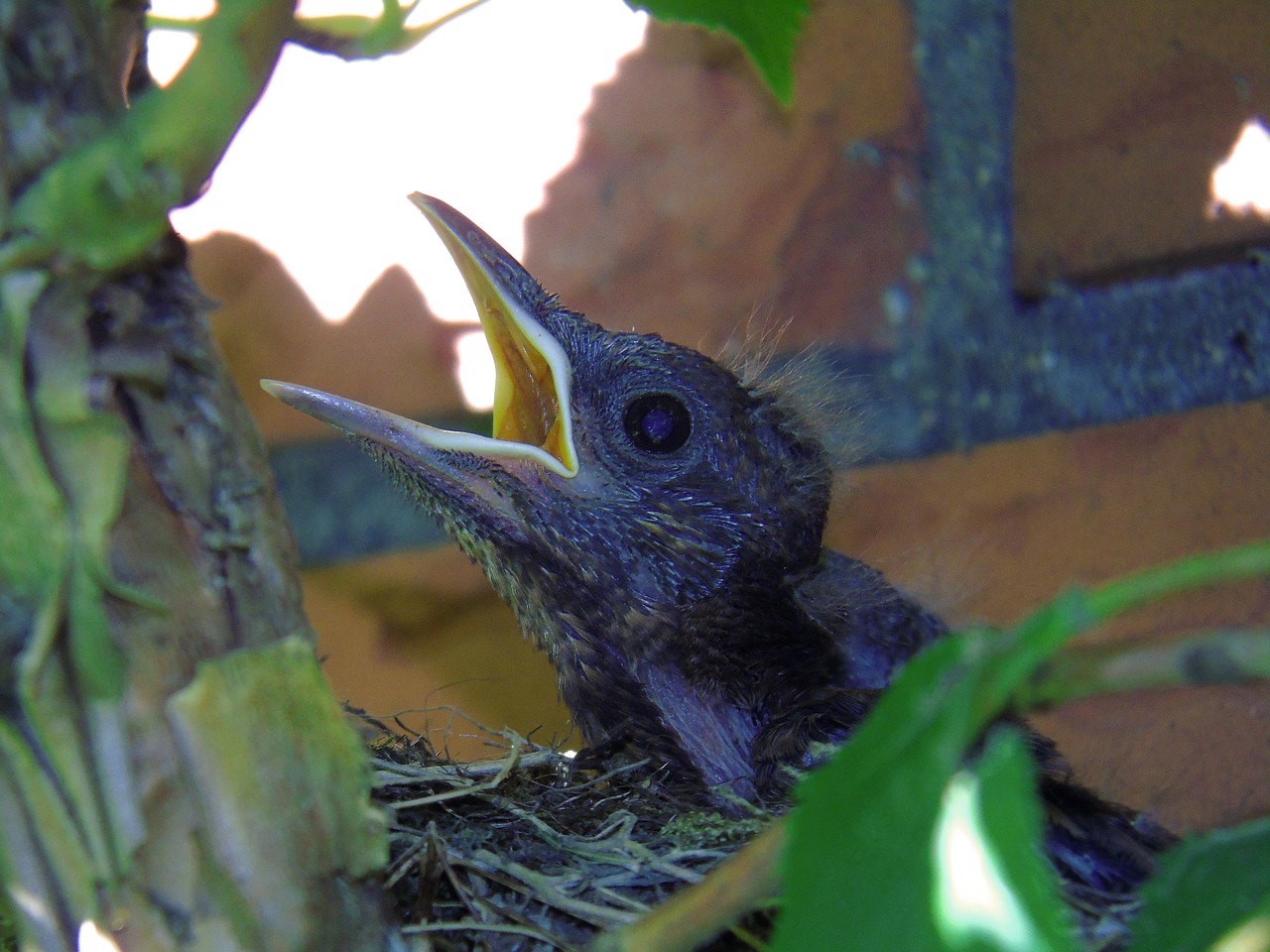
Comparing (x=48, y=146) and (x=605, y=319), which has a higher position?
(x=605, y=319)

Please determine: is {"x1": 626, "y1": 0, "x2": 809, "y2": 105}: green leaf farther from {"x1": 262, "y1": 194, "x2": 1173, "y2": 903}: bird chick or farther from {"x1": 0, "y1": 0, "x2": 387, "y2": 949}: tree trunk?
{"x1": 262, "y1": 194, "x2": 1173, "y2": 903}: bird chick

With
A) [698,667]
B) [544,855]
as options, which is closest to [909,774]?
[544,855]

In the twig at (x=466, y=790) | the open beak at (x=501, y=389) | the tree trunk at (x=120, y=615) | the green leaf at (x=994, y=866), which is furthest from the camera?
the open beak at (x=501, y=389)

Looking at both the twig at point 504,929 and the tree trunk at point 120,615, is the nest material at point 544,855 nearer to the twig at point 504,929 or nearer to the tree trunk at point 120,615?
the twig at point 504,929

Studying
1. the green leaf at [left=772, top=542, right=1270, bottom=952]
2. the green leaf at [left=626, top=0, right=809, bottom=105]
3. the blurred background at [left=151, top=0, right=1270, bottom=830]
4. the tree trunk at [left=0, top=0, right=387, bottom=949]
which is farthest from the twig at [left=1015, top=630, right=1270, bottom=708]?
the blurred background at [left=151, top=0, right=1270, bottom=830]

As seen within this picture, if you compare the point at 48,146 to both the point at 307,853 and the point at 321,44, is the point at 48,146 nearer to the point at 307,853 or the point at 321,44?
the point at 321,44

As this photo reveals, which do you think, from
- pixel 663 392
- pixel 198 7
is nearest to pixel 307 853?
pixel 663 392

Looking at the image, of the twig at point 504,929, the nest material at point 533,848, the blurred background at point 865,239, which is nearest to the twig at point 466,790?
the nest material at point 533,848
